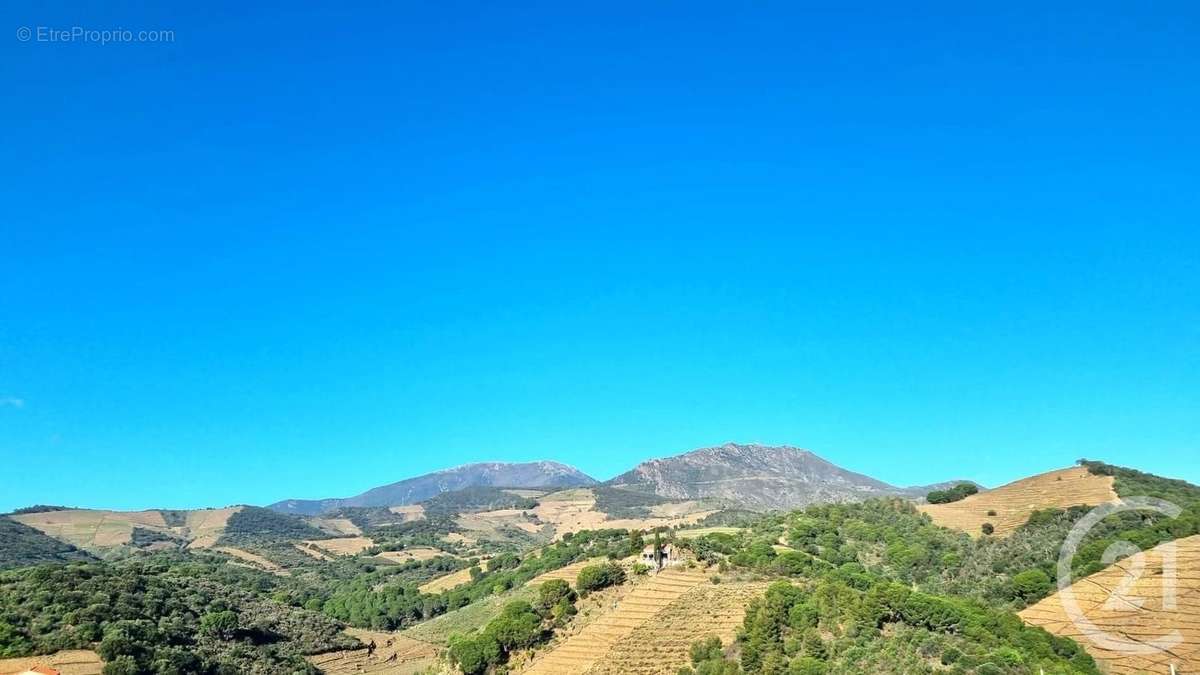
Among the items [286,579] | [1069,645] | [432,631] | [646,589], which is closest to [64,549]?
[286,579]

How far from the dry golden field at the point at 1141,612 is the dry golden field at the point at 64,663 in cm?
6283

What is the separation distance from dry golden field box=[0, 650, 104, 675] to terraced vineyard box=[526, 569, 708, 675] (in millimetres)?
29071

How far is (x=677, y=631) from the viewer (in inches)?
1976

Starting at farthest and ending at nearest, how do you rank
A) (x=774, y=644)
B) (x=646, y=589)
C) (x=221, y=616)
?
1. (x=221, y=616)
2. (x=646, y=589)
3. (x=774, y=644)

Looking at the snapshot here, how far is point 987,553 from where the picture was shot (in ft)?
254

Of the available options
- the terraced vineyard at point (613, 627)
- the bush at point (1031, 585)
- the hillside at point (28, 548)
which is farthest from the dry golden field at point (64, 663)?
the hillside at point (28, 548)

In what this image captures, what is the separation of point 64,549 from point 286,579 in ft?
228

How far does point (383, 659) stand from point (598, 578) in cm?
2847

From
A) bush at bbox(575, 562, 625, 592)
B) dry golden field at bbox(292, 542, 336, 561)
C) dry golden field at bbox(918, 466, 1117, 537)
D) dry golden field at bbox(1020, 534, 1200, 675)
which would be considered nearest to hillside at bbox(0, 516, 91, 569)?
dry golden field at bbox(292, 542, 336, 561)

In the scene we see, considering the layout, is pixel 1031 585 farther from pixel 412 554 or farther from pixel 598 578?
pixel 412 554

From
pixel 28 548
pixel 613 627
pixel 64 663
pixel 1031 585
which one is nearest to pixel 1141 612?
pixel 1031 585

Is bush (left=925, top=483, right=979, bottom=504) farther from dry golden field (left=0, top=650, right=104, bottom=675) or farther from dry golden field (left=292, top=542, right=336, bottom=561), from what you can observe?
dry golden field (left=292, top=542, right=336, bottom=561)

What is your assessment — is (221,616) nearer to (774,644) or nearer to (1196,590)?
(774,644)

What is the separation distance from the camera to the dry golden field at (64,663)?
47.2m
